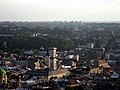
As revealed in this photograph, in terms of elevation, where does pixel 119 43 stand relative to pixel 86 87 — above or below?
below

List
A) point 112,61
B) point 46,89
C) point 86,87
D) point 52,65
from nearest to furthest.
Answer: point 46,89 → point 86,87 → point 52,65 → point 112,61

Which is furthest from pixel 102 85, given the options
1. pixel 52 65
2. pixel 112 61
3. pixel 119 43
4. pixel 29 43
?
pixel 119 43

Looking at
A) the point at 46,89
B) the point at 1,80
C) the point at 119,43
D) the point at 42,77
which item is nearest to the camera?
the point at 46,89

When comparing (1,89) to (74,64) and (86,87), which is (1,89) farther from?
(74,64)

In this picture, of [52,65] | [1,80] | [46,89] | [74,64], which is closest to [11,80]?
[1,80]

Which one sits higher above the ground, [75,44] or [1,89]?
[1,89]

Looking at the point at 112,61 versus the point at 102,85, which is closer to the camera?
the point at 102,85

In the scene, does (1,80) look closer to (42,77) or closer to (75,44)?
(42,77)

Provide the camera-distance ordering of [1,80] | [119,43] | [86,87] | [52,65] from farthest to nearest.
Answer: [119,43], [52,65], [1,80], [86,87]

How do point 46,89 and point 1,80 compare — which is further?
Result: point 1,80
